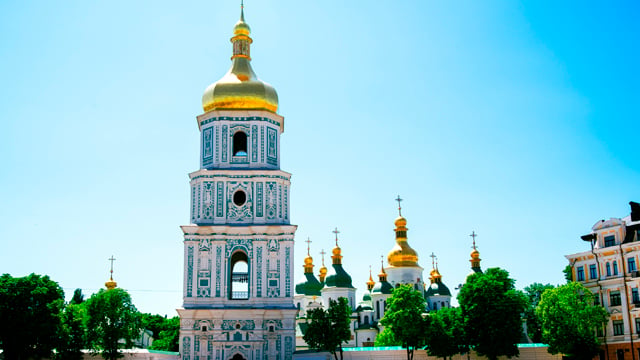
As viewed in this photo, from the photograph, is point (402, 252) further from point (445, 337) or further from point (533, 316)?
point (445, 337)

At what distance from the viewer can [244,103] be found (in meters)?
41.8

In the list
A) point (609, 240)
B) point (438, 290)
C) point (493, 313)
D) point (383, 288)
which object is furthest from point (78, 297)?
point (609, 240)

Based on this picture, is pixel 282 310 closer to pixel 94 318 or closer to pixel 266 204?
pixel 266 204

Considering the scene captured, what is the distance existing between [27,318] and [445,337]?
2335 centimetres

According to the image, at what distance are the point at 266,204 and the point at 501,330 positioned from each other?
1496 centimetres

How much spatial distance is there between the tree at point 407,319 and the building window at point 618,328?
10630mm

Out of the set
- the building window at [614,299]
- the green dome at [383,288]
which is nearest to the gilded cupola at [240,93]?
the building window at [614,299]

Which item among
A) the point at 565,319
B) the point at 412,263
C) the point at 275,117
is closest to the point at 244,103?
the point at 275,117

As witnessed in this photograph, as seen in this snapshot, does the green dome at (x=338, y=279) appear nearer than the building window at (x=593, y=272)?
No

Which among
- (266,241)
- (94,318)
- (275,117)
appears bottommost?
(94,318)

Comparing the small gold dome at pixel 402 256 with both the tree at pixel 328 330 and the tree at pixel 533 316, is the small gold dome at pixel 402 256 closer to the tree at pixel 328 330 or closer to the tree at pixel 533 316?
the tree at pixel 533 316

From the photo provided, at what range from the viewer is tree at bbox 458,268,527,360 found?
41500mm

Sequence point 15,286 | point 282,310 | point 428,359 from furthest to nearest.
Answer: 1. point 428,359
2. point 15,286
3. point 282,310

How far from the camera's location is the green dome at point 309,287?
76.8 m
